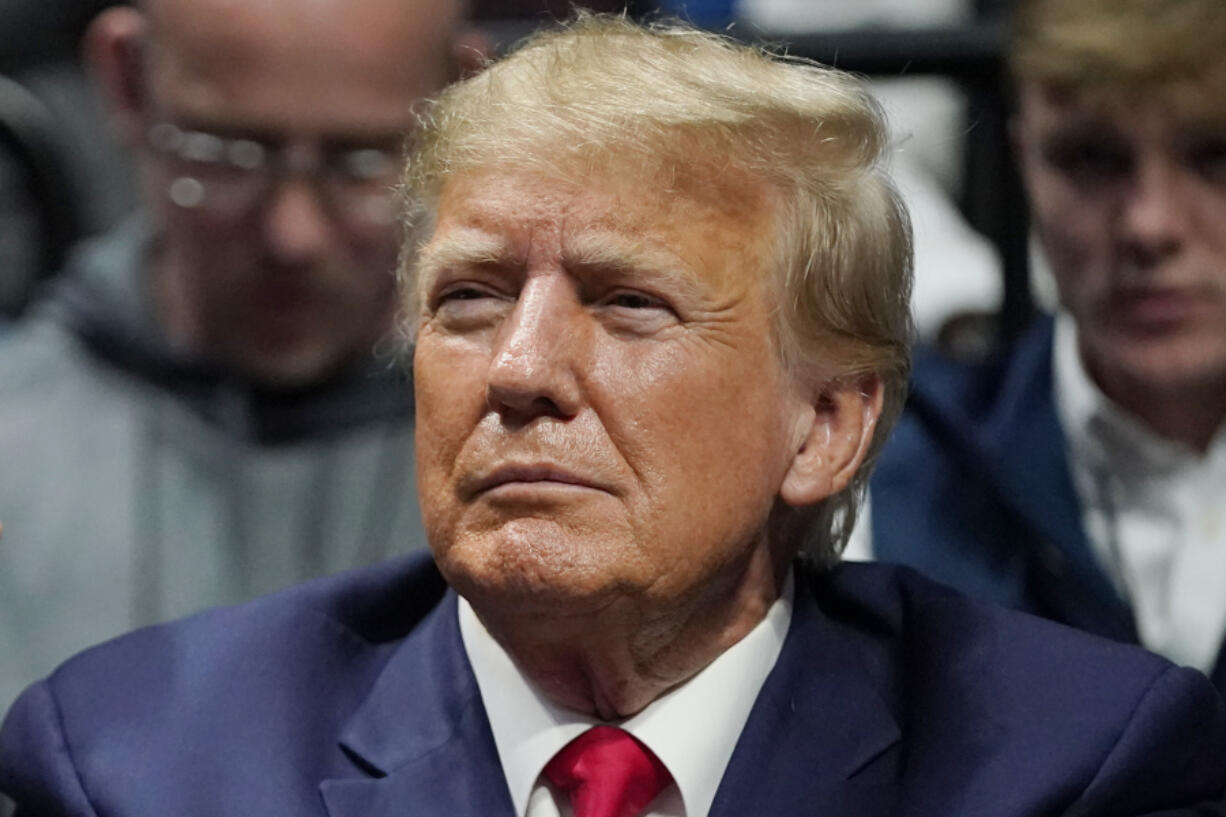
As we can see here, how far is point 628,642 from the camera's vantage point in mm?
1676

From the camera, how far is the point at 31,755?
68.3 inches

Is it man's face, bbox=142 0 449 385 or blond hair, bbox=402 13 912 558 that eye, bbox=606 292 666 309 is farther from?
man's face, bbox=142 0 449 385

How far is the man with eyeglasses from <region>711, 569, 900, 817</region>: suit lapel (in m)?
0.88

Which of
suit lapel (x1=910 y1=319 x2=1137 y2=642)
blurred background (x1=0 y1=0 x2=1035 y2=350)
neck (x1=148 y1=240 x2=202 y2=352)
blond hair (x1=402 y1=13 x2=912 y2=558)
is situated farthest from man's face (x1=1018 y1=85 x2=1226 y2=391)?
neck (x1=148 y1=240 x2=202 y2=352)

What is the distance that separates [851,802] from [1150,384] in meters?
0.83

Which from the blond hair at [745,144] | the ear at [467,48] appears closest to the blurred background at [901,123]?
the ear at [467,48]

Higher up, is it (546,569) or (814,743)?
(546,569)

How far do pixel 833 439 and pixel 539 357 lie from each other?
1.04 feet

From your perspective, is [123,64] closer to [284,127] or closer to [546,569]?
[284,127]

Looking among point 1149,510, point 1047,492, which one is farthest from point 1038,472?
point 1149,510

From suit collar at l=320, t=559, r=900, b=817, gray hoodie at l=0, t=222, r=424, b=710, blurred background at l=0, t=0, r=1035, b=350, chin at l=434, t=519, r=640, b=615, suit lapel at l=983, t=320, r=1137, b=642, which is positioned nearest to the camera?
chin at l=434, t=519, r=640, b=615

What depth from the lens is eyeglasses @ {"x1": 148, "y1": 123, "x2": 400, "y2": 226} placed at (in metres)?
2.51

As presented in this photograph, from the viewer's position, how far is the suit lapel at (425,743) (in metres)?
1.68

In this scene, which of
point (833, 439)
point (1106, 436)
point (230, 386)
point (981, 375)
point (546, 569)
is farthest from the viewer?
point (230, 386)
